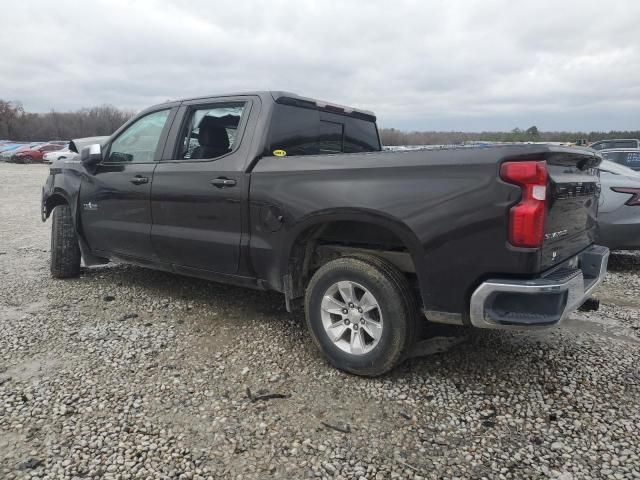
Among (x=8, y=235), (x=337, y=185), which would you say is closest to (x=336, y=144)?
(x=337, y=185)

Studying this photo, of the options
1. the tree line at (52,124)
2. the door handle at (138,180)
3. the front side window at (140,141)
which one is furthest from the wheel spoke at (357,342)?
the tree line at (52,124)

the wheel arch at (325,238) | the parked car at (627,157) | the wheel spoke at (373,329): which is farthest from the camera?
the parked car at (627,157)

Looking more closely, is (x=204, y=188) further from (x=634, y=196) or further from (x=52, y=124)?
(x=52, y=124)

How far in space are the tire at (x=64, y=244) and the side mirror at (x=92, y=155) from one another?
0.82 meters

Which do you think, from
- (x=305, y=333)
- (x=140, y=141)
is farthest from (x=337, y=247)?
(x=140, y=141)

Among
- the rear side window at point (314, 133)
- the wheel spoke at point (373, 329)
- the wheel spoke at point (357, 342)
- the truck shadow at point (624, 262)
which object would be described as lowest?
the truck shadow at point (624, 262)

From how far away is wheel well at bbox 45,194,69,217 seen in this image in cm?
A: 559

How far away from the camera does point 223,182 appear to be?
3.79 meters

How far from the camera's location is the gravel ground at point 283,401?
7.91 ft

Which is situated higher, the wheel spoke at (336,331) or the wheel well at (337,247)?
Answer: the wheel well at (337,247)

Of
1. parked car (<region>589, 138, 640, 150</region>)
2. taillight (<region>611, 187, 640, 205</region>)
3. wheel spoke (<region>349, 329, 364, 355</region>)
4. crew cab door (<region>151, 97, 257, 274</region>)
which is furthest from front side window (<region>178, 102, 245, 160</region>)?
parked car (<region>589, 138, 640, 150</region>)

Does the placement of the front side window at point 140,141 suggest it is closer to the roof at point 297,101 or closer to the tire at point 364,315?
the roof at point 297,101

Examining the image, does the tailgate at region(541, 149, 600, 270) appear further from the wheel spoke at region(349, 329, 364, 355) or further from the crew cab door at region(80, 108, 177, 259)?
the crew cab door at region(80, 108, 177, 259)

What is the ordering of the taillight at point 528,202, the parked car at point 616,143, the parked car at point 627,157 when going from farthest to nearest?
1. the parked car at point 616,143
2. the parked car at point 627,157
3. the taillight at point 528,202
